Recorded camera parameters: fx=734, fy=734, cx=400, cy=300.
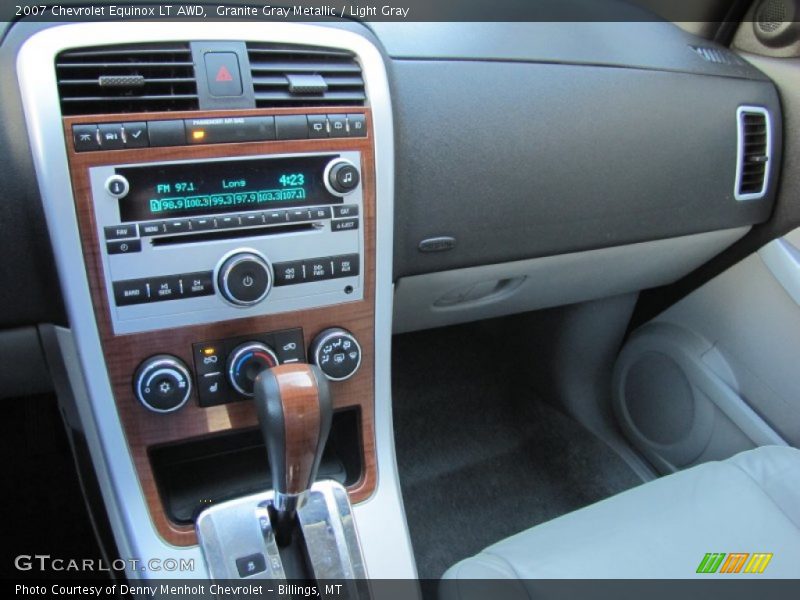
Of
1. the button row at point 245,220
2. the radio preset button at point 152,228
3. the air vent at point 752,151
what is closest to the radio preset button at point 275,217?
the button row at point 245,220

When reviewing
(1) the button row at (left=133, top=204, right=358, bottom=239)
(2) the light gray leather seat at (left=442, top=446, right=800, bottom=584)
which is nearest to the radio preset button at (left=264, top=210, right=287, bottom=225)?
(1) the button row at (left=133, top=204, right=358, bottom=239)

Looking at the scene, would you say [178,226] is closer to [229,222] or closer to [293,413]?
[229,222]

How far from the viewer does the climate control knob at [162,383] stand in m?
0.87

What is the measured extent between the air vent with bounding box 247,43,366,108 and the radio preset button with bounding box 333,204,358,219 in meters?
0.12

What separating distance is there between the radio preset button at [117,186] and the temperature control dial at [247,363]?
0.23 meters

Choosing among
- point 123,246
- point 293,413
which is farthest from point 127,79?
point 293,413

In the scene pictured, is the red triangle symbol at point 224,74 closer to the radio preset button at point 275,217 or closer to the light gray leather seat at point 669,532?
the radio preset button at point 275,217

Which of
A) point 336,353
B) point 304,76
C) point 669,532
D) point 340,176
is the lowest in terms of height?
point 669,532

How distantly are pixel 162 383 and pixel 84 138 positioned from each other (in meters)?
0.29

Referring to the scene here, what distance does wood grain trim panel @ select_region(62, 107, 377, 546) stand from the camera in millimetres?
794

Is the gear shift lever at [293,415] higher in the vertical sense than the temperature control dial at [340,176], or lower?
lower

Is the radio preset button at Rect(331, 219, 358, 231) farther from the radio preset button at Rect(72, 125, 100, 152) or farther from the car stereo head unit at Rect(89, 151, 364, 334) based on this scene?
the radio preset button at Rect(72, 125, 100, 152)

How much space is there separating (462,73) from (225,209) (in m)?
0.41

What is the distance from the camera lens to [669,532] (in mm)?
997
